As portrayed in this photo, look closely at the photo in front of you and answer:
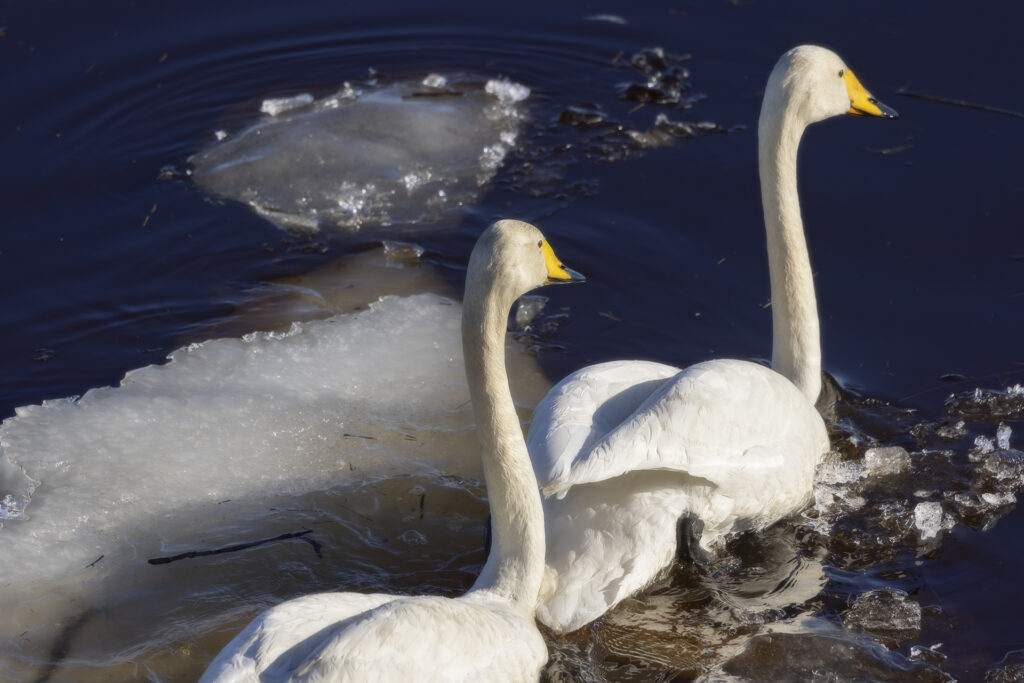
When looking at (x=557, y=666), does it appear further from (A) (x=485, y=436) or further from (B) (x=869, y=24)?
(B) (x=869, y=24)

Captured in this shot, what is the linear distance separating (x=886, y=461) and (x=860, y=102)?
168 cm

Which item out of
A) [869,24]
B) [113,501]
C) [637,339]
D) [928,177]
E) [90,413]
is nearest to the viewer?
[113,501]

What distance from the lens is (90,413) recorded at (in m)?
5.48

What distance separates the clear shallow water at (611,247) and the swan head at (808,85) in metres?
1.24

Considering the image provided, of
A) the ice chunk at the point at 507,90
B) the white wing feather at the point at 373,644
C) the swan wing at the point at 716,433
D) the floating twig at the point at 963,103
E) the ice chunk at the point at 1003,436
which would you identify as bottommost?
the ice chunk at the point at 1003,436

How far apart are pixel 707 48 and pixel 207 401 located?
4472mm

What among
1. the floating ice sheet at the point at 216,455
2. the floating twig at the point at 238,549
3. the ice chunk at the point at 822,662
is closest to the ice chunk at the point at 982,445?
the ice chunk at the point at 822,662

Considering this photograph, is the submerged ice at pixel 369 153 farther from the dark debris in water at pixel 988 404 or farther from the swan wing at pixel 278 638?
the swan wing at pixel 278 638

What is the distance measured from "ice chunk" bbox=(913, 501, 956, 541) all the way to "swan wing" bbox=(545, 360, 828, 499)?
1.72 ft

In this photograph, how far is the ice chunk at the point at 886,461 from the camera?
17.0 ft

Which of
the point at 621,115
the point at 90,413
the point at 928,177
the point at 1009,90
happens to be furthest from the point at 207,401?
the point at 1009,90

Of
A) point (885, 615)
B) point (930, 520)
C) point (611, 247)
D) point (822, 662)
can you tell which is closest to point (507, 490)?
point (822, 662)

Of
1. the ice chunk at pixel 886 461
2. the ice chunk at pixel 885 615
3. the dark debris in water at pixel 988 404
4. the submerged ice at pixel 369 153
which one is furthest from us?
the submerged ice at pixel 369 153

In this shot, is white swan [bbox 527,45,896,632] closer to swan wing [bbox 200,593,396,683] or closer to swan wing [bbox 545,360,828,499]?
swan wing [bbox 545,360,828,499]
